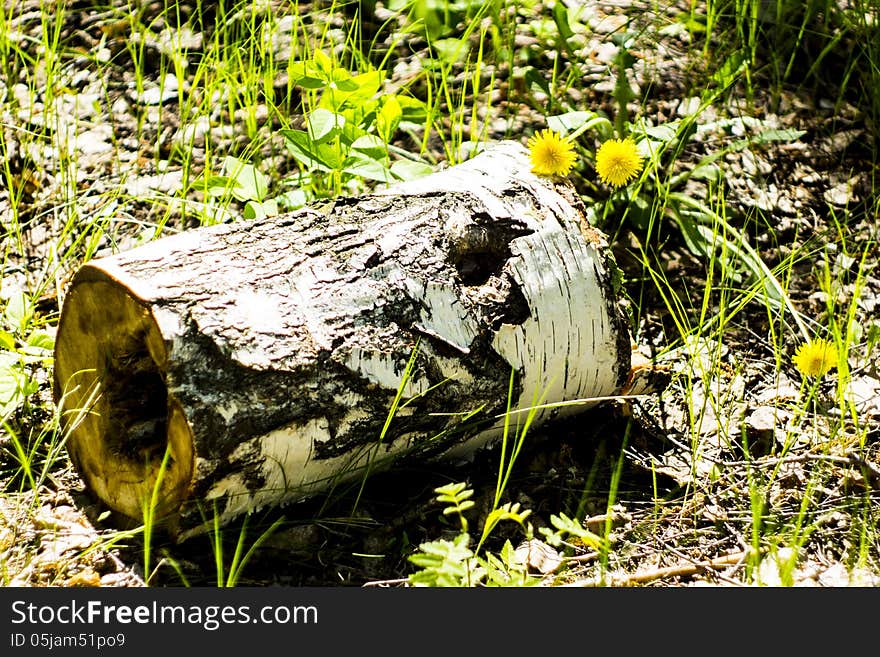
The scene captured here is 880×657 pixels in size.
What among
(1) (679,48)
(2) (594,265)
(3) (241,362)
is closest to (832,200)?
(1) (679,48)

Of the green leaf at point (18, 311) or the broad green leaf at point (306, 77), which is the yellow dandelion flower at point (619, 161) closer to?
the broad green leaf at point (306, 77)

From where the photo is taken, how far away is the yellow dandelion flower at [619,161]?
105 inches

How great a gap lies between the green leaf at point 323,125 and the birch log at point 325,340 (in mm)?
424

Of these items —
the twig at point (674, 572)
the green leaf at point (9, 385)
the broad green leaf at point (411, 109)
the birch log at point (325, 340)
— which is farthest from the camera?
the broad green leaf at point (411, 109)

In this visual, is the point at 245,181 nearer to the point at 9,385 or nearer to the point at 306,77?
the point at 306,77

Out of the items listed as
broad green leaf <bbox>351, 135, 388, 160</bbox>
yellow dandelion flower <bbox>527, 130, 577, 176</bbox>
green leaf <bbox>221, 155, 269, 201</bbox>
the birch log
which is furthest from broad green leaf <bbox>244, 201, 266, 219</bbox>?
yellow dandelion flower <bbox>527, 130, 577, 176</bbox>

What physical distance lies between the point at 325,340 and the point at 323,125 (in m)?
0.93

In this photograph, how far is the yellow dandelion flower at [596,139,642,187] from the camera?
266cm

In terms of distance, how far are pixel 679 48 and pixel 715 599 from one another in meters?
2.57

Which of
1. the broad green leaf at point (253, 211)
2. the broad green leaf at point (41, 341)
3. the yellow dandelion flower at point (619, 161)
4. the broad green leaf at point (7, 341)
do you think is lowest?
the broad green leaf at point (41, 341)

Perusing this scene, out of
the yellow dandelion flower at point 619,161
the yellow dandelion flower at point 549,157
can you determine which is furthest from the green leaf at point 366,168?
the yellow dandelion flower at point 619,161

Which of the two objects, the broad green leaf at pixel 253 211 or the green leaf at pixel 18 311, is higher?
the broad green leaf at pixel 253 211

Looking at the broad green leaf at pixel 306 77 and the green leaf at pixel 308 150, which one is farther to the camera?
the broad green leaf at pixel 306 77

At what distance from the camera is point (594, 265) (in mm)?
2350
